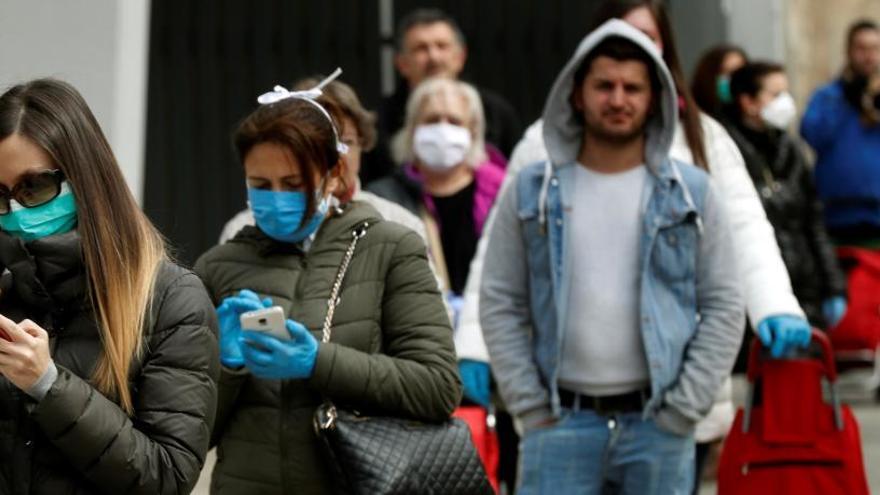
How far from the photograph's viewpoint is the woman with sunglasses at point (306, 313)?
470cm

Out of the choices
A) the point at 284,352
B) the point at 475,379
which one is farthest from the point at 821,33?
the point at 284,352

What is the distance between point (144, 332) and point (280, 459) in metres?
0.92

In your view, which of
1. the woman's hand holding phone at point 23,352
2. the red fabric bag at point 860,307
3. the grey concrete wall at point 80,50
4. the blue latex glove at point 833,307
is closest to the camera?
the woman's hand holding phone at point 23,352

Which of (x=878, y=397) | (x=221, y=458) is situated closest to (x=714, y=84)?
(x=878, y=397)

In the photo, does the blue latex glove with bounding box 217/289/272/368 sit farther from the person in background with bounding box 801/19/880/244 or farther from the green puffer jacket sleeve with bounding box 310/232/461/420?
the person in background with bounding box 801/19/880/244

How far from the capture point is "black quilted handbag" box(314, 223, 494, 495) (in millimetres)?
4582

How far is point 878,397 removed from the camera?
10766 millimetres

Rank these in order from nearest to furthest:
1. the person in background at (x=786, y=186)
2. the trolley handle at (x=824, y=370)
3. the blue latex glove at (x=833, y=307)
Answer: the trolley handle at (x=824, y=370), the person in background at (x=786, y=186), the blue latex glove at (x=833, y=307)

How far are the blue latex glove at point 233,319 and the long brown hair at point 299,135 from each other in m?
0.27

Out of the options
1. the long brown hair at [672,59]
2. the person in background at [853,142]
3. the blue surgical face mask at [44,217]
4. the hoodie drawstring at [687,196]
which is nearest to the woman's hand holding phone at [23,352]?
the blue surgical face mask at [44,217]

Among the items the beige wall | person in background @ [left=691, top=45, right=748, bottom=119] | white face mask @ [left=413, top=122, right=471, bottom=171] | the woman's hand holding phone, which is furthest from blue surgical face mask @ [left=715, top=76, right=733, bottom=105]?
the woman's hand holding phone

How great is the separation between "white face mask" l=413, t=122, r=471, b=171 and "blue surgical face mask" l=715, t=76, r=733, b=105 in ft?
5.97

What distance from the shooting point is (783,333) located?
230 inches

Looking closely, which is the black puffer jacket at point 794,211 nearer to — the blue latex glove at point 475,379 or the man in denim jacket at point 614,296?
the blue latex glove at point 475,379
